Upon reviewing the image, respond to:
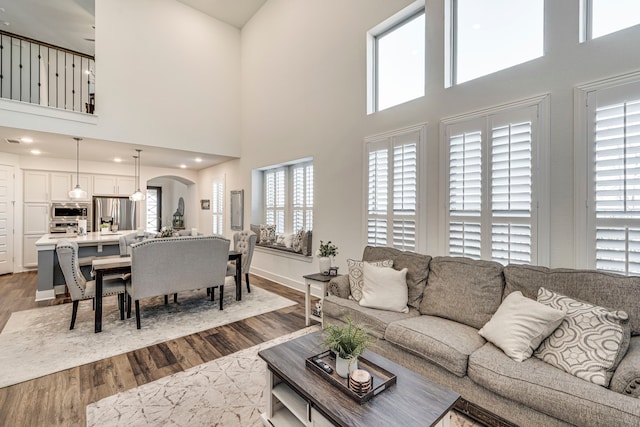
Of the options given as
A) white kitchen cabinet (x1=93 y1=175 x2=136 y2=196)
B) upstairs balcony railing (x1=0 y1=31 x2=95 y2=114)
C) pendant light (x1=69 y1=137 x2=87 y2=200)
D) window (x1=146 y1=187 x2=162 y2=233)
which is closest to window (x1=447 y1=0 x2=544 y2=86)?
pendant light (x1=69 y1=137 x2=87 y2=200)

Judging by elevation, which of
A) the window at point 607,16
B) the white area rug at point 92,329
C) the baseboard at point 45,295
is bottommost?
the white area rug at point 92,329

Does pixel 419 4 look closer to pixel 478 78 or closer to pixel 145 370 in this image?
pixel 478 78

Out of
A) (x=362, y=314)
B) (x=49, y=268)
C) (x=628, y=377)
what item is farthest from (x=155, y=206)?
(x=628, y=377)

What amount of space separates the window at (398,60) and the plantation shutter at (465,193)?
0.94 meters

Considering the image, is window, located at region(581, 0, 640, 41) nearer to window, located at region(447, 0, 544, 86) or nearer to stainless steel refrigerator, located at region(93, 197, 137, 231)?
window, located at region(447, 0, 544, 86)

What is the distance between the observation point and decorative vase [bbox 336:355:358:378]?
1533mm

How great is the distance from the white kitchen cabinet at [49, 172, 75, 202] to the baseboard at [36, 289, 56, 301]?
10.9 ft

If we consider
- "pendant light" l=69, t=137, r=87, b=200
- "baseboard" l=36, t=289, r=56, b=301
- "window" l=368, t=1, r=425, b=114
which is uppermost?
"window" l=368, t=1, r=425, b=114

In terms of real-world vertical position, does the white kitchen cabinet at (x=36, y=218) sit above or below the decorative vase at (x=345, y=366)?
above

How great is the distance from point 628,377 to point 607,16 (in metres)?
2.58

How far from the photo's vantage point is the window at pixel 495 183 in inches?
96.2

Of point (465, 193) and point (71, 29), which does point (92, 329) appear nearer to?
point (465, 193)

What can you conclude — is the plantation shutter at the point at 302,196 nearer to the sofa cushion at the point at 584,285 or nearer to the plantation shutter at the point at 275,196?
the plantation shutter at the point at 275,196

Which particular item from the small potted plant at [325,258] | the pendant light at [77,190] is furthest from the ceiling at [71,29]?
the small potted plant at [325,258]
